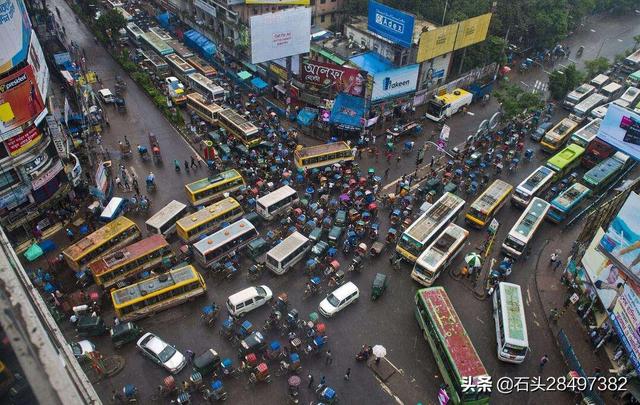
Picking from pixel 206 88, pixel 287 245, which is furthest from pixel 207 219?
pixel 206 88

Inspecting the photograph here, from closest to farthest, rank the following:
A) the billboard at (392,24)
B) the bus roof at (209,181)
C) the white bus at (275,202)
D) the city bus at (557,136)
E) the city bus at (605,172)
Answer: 1. the white bus at (275,202)
2. the bus roof at (209,181)
3. the city bus at (605,172)
4. the billboard at (392,24)
5. the city bus at (557,136)

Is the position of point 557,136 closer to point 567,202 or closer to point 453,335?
point 567,202

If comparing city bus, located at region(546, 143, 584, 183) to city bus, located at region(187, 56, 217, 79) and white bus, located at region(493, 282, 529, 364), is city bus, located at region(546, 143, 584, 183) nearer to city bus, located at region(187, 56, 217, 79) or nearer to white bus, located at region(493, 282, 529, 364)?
white bus, located at region(493, 282, 529, 364)

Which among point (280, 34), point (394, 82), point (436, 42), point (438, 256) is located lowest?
point (438, 256)

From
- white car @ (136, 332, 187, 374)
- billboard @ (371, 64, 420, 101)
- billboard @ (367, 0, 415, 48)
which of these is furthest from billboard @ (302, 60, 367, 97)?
white car @ (136, 332, 187, 374)

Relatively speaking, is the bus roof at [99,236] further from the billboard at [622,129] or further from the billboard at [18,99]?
the billboard at [622,129]

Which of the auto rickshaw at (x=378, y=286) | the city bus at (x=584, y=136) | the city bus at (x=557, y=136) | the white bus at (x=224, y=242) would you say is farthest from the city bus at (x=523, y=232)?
the white bus at (x=224, y=242)
